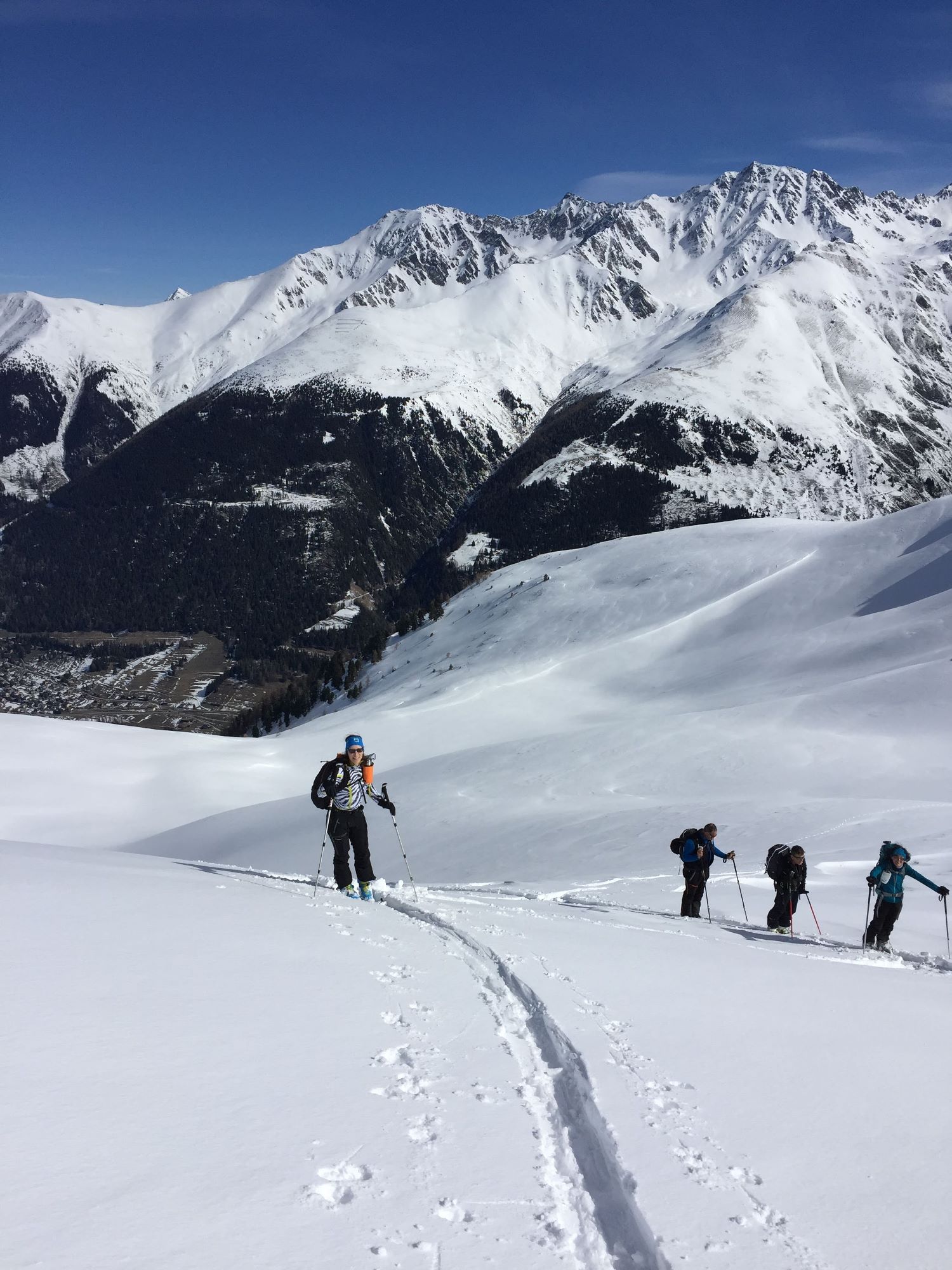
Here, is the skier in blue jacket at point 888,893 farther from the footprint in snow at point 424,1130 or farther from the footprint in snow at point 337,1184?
the footprint in snow at point 337,1184

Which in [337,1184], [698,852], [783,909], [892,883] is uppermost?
[337,1184]

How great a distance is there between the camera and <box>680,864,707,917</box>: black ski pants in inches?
618

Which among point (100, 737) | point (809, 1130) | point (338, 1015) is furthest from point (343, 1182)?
point (100, 737)

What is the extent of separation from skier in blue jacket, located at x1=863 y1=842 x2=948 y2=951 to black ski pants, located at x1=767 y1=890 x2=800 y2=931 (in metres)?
1.31

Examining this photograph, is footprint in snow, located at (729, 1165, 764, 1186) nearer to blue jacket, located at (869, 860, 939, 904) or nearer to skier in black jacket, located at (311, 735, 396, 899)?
skier in black jacket, located at (311, 735, 396, 899)

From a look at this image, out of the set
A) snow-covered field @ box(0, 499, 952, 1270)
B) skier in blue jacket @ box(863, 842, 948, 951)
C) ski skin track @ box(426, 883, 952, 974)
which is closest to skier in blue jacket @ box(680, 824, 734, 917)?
ski skin track @ box(426, 883, 952, 974)

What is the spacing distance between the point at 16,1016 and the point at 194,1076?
1257 millimetres

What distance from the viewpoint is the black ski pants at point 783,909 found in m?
14.3

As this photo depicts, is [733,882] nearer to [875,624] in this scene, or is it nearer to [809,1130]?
[809,1130]

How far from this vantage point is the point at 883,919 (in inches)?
522

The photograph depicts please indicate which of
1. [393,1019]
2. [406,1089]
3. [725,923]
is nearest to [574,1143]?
[406,1089]

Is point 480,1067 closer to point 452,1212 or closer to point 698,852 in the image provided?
point 452,1212

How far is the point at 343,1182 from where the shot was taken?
3.97m

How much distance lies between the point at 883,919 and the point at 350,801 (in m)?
8.88
